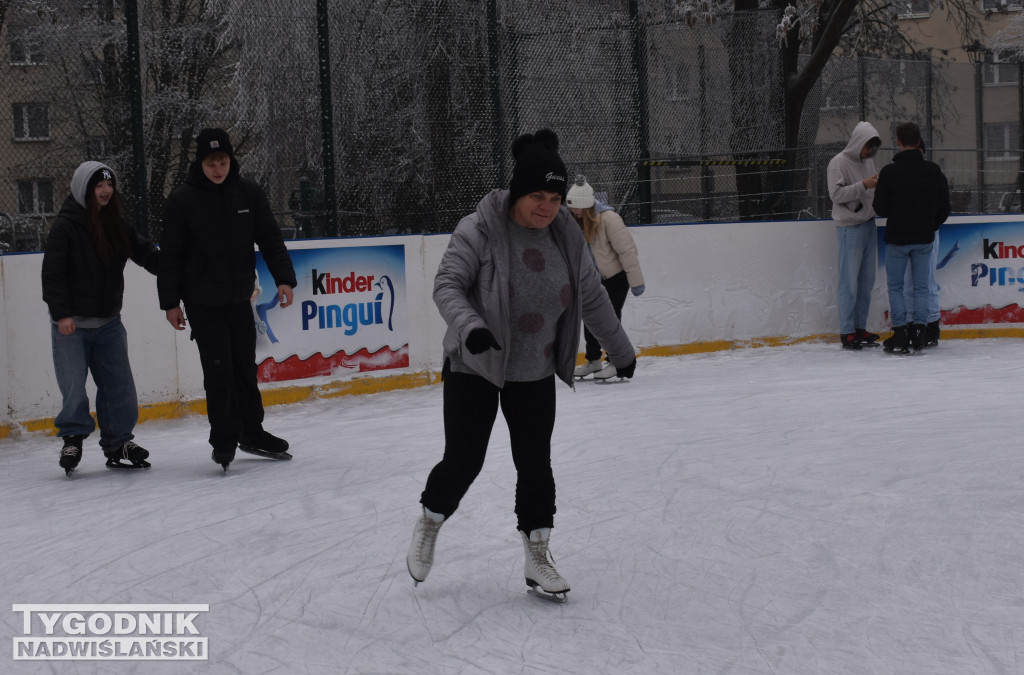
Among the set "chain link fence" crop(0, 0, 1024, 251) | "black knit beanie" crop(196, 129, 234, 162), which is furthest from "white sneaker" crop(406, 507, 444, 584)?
"chain link fence" crop(0, 0, 1024, 251)

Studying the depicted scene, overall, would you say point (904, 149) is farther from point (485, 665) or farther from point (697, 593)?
point (485, 665)

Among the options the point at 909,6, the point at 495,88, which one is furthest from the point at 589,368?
the point at 909,6

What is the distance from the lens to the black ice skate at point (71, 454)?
621 centimetres

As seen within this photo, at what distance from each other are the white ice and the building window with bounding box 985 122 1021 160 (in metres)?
7.25

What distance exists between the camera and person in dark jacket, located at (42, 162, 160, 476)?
611 centimetres

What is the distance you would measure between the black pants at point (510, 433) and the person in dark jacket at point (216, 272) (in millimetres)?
2315

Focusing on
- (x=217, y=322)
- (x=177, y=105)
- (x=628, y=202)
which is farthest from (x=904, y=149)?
(x=217, y=322)

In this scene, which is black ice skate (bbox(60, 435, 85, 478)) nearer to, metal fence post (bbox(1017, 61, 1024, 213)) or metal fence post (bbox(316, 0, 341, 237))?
metal fence post (bbox(316, 0, 341, 237))

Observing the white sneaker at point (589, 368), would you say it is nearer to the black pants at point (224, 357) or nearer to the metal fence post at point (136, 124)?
the metal fence post at point (136, 124)

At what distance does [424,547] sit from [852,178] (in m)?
7.63

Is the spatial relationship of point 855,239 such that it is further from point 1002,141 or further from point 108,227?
point 108,227

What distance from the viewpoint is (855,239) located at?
35.3ft

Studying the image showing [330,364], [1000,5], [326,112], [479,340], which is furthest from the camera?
[1000,5]

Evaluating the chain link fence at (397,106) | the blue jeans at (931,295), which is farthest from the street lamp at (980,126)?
the blue jeans at (931,295)
